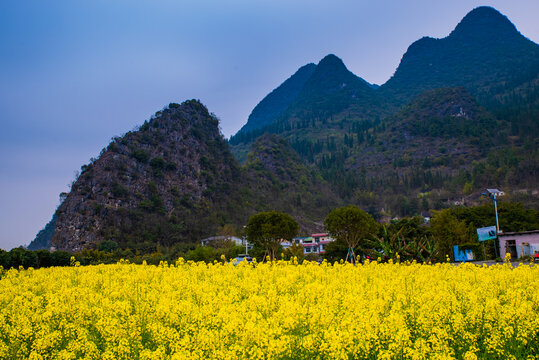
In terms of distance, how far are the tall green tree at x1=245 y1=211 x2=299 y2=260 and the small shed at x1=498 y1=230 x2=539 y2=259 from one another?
16450 mm

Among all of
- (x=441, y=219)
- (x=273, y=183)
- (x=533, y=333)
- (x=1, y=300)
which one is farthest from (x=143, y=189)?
(x=533, y=333)

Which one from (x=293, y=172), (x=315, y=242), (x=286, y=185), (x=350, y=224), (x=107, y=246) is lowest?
(x=315, y=242)

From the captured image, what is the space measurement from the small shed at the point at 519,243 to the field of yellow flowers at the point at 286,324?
74.3 feet

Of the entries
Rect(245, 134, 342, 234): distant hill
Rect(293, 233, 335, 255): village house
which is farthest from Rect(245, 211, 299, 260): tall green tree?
Rect(245, 134, 342, 234): distant hill

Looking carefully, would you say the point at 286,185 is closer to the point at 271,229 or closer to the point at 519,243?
the point at 271,229

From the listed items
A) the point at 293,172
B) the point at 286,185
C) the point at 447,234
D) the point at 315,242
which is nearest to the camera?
the point at 447,234

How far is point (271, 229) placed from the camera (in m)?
34.2

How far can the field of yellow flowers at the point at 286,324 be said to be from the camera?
5125 millimetres

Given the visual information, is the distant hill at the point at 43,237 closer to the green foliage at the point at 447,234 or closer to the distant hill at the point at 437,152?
the distant hill at the point at 437,152

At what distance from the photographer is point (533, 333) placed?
238 inches

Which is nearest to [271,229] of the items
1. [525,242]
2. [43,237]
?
[525,242]

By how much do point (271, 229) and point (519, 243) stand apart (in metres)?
19.0

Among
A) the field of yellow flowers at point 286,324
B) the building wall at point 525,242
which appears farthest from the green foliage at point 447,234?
the field of yellow flowers at point 286,324

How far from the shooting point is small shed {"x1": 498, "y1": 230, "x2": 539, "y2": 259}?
97.0 feet
